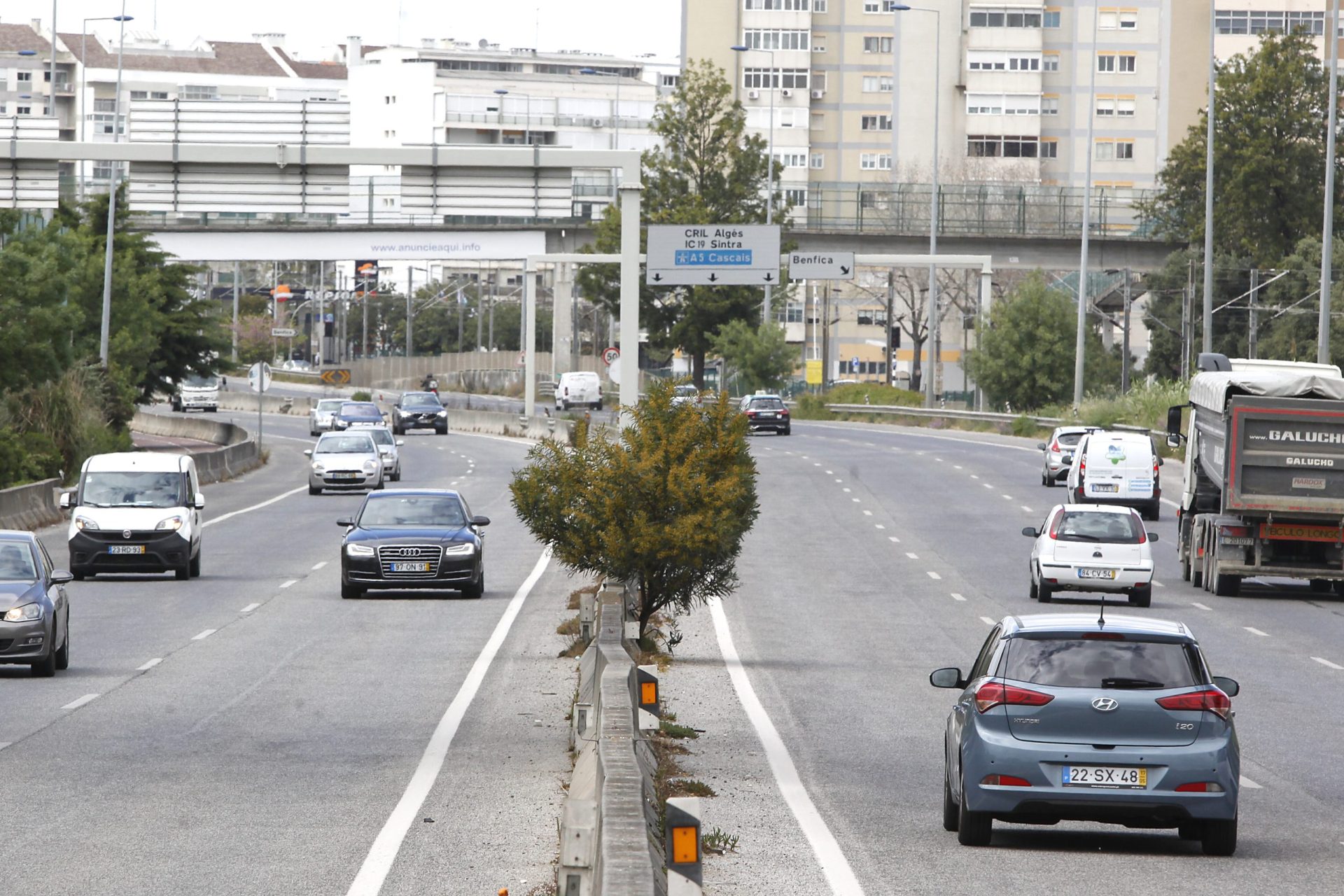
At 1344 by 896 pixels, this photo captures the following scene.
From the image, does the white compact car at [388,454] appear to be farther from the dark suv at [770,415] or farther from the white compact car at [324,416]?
the dark suv at [770,415]

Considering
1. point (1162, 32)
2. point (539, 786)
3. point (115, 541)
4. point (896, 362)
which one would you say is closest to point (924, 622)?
point (115, 541)

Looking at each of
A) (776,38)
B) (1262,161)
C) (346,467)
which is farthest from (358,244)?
(776,38)

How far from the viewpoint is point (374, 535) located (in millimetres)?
28094

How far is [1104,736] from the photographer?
36.2 feet

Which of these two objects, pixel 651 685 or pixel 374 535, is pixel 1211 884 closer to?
pixel 651 685

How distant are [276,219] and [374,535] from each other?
36.0 m

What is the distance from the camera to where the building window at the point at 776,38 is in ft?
467

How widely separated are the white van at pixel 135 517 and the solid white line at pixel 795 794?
11689 millimetres

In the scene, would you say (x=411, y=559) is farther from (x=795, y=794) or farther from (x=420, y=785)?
(x=795, y=794)

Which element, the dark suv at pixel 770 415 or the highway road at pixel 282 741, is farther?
the dark suv at pixel 770 415

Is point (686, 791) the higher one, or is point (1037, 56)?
point (1037, 56)

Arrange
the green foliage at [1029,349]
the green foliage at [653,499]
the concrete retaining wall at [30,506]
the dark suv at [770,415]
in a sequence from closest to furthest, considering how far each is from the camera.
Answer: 1. the green foliage at [653,499]
2. the concrete retaining wall at [30,506]
3. the dark suv at [770,415]
4. the green foliage at [1029,349]

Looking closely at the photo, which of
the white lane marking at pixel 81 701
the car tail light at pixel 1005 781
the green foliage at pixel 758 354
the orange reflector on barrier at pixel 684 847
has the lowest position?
the white lane marking at pixel 81 701

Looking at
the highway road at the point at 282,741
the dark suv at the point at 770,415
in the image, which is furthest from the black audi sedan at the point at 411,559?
the dark suv at the point at 770,415
